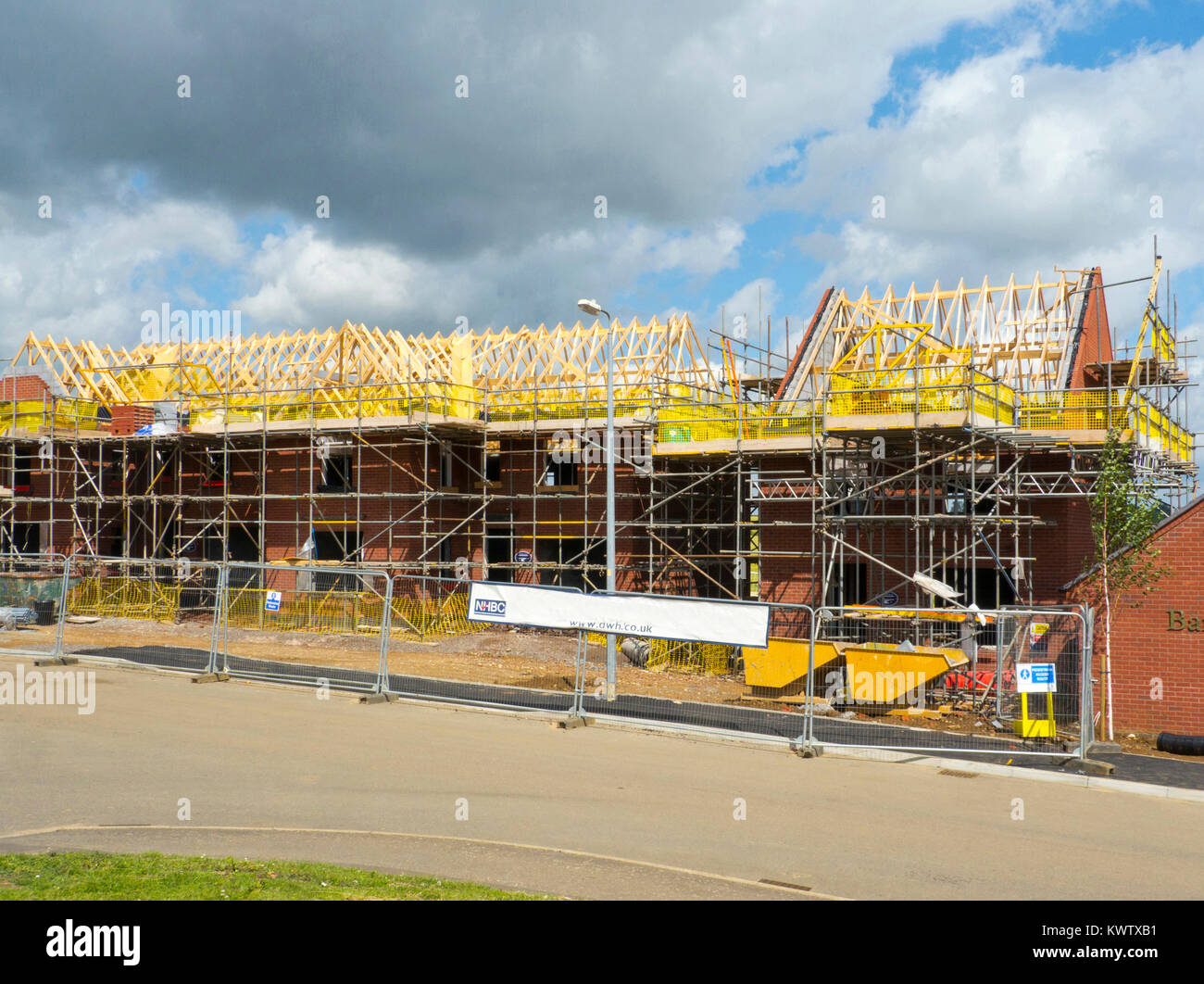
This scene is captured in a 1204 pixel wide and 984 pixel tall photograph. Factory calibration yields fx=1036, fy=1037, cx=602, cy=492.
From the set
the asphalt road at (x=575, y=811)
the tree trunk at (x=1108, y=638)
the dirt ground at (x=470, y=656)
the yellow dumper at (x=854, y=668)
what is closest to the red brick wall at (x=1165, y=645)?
the tree trunk at (x=1108, y=638)

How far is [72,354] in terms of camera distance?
37219mm

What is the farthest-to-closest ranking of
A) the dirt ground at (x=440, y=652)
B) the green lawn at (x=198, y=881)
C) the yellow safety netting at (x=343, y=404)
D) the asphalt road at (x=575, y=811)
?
the yellow safety netting at (x=343, y=404) → the dirt ground at (x=440, y=652) → the asphalt road at (x=575, y=811) → the green lawn at (x=198, y=881)

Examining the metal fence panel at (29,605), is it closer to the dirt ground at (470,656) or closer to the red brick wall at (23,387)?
the dirt ground at (470,656)

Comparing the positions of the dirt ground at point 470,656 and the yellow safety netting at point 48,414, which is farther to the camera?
the yellow safety netting at point 48,414

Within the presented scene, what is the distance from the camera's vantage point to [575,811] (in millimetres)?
10625

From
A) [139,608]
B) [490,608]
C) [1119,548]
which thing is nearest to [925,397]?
[1119,548]

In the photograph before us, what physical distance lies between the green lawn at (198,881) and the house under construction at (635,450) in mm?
15445

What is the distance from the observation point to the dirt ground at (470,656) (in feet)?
61.2

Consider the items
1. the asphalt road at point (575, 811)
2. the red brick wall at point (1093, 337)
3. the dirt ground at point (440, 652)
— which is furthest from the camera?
→ the red brick wall at point (1093, 337)

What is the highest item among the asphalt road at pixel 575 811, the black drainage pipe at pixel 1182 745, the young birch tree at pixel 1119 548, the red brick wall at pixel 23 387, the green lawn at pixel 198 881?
the red brick wall at pixel 23 387

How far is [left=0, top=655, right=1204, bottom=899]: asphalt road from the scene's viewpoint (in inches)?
337

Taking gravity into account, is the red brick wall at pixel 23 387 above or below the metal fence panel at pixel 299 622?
above

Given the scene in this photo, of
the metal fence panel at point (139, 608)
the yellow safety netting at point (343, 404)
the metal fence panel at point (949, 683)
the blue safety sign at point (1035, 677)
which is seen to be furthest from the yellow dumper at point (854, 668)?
the metal fence panel at point (139, 608)

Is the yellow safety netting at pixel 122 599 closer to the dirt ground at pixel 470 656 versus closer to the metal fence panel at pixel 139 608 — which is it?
the metal fence panel at pixel 139 608
